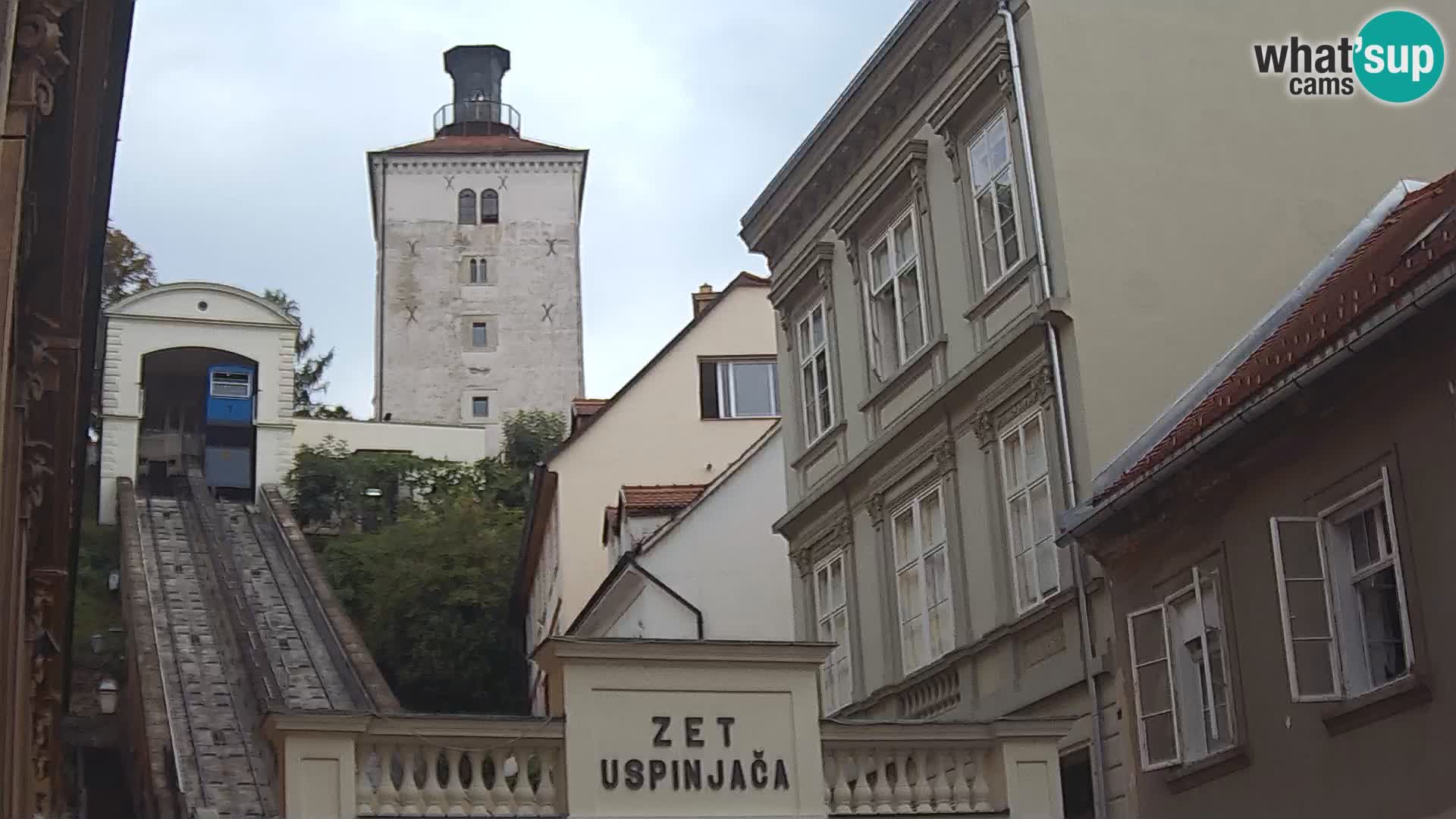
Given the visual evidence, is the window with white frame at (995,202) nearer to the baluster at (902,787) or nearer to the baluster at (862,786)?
the baluster at (902,787)

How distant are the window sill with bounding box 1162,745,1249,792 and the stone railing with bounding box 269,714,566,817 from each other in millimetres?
5201

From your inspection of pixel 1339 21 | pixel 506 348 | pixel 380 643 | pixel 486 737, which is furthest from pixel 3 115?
pixel 506 348

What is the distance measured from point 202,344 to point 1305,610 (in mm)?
49379

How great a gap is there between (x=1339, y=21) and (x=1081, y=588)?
6466 mm

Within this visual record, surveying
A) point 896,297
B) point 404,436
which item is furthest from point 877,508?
point 404,436

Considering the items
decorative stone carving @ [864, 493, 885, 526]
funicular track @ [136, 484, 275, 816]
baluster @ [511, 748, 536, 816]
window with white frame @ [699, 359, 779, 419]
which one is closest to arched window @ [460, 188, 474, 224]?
funicular track @ [136, 484, 275, 816]

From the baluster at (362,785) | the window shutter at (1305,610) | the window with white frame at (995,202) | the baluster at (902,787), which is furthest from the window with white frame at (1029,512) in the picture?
the baluster at (362,785)

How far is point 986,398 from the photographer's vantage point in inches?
826

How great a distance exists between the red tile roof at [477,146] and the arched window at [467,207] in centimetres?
170

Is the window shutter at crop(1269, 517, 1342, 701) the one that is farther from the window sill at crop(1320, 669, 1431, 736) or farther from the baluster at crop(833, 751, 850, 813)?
the baluster at crop(833, 751, 850, 813)

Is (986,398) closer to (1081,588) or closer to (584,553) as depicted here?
(1081,588)

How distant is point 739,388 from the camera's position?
41625mm

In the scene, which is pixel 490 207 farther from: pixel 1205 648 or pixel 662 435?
pixel 1205 648

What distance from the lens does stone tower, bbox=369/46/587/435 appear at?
82000mm
